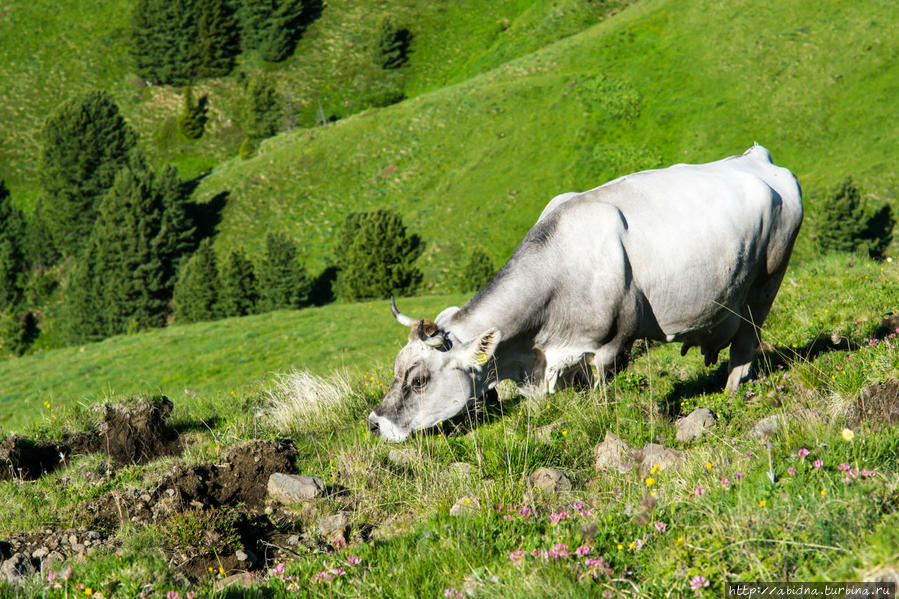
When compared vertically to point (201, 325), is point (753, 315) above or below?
above

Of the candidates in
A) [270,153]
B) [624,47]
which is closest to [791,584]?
[624,47]

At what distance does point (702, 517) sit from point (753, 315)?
522 cm

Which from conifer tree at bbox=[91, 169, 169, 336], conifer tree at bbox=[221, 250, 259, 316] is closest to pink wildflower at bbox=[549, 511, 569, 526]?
conifer tree at bbox=[221, 250, 259, 316]

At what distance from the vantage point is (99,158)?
95438 millimetres

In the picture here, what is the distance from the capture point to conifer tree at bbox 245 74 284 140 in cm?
10144

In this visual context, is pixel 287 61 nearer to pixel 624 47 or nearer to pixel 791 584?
pixel 624 47

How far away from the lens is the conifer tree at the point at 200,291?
71375mm

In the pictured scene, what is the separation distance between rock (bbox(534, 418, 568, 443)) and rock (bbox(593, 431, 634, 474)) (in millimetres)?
481

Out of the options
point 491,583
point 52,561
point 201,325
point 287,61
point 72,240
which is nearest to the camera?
point 491,583

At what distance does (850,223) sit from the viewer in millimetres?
46000

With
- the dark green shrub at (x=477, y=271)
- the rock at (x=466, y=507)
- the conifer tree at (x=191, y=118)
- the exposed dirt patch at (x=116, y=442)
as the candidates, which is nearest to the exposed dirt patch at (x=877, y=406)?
the rock at (x=466, y=507)

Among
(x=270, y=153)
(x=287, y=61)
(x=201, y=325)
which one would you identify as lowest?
(x=201, y=325)

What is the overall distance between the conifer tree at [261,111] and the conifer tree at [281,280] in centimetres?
3789

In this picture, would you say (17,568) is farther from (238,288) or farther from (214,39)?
(214,39)
